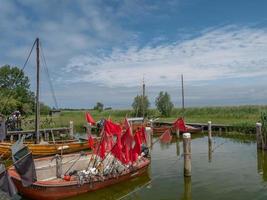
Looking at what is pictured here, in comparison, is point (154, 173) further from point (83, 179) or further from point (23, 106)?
point (23, 106)

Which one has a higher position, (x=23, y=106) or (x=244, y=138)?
(x=23, y=106)

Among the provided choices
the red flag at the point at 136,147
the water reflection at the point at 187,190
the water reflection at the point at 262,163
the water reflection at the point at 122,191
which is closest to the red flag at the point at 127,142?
the red flag at the point at 136,147

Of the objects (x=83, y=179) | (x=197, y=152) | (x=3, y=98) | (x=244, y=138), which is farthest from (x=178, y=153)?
(x=3, y=98)

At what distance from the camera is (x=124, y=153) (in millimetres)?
18125

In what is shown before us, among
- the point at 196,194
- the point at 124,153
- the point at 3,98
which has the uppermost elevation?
the point at 3,98

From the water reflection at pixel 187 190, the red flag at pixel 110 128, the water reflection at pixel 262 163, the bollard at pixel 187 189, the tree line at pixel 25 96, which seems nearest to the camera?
the water reflection at pixel 187 190

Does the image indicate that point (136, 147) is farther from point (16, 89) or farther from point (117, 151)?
point (16, 89)

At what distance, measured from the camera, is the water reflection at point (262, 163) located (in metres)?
21.2

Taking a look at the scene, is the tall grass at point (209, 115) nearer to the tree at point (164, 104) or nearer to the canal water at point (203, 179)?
the tree at point (164, 104)

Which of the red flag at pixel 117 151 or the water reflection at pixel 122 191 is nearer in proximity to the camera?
the water reflection at pixel 122 191

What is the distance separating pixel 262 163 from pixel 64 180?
13952 millimetres

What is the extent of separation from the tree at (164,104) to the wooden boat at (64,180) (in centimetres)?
4315

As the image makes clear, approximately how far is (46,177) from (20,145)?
365 cm

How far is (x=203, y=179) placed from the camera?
64.7 ft
